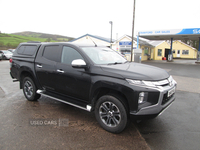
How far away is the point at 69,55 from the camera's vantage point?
12.9 feet

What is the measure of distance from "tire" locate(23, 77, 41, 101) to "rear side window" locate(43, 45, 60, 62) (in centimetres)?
108

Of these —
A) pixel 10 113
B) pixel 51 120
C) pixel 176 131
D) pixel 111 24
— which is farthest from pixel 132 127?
pixel 111 24

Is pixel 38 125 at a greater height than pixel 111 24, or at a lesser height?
lesser

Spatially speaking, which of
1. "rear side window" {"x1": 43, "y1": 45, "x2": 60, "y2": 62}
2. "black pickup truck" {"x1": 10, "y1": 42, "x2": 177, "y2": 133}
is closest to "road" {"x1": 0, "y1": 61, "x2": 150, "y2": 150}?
"black pickup truck" {"x1": 10, "y1": 42, "x2": 177, "y2": 133}

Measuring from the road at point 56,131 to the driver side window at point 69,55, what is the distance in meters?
1.46

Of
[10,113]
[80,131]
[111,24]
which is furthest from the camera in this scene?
[111,24]

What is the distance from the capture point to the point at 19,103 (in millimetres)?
4941

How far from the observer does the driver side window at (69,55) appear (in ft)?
12.5

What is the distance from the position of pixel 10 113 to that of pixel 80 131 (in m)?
2.20

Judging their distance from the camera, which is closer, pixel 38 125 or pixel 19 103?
pixel 38 125

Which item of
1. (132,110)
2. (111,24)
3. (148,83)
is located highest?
(111,24)

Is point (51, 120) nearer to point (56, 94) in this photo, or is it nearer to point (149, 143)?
point (56, 94)

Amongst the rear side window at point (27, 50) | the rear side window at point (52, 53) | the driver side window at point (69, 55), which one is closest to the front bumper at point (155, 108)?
the driver side window at point (69, 55)

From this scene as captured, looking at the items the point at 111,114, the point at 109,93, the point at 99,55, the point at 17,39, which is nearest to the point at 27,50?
the point at 99,55
